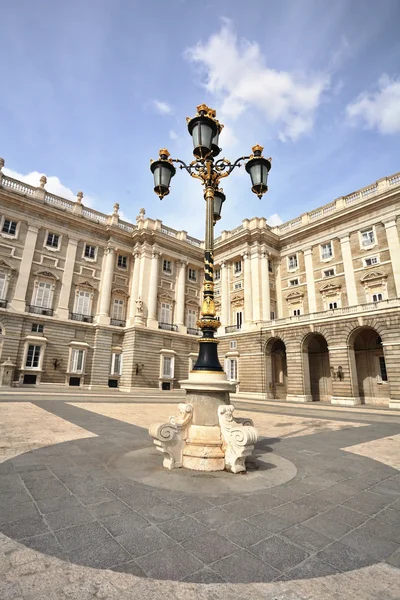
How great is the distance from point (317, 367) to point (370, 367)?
4723mm

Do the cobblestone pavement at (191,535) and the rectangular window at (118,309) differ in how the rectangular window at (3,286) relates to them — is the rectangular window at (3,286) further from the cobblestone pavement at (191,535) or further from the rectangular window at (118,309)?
the cobblestone pavement at (191,535)

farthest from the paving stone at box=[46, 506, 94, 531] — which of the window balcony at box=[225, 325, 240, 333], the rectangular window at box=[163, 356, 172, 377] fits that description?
the window balcony at box=[225, 325, 240, 333]

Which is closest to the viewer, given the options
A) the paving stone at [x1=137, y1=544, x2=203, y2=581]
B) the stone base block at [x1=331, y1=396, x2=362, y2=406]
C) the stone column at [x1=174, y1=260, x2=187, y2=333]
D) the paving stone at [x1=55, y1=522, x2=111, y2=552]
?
the paving stone at [x1=137, y1=544, x2=203, y2=581]

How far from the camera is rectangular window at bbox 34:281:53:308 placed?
90.9 feet

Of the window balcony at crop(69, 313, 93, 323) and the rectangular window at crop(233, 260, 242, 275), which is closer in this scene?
the window balcony at crop(69, 313, 93, 323)

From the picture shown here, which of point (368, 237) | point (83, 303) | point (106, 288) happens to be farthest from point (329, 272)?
point (83, 303)

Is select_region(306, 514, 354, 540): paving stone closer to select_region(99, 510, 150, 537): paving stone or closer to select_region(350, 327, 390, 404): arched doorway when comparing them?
select_region(99, 510, 150, 537): paving stone

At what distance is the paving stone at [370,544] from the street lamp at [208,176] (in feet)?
10.4

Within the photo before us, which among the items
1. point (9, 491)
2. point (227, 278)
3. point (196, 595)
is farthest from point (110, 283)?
point (196, 595)

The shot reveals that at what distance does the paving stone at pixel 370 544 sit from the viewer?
8.54ft

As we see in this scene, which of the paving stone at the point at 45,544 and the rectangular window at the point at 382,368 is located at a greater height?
the rectangular window at the point at 382,368

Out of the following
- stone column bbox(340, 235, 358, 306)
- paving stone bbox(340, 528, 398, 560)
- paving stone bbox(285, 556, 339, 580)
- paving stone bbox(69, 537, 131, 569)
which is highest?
stone column bbox(340, 235, 358, 306)

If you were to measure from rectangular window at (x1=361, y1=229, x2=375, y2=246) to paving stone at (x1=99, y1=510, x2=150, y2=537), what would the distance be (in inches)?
1178

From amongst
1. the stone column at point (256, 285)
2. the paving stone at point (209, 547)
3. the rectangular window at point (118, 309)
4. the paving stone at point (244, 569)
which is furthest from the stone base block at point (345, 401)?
the paving stone at point (244, 569)
